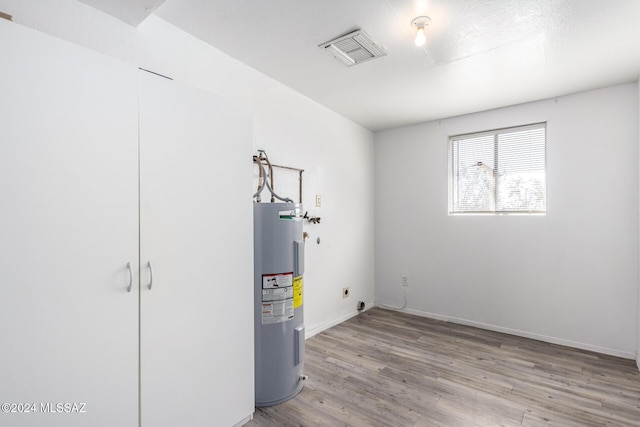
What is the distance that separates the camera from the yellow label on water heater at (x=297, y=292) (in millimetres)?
2297

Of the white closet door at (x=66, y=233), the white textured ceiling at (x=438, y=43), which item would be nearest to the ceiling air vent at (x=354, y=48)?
the white textured ceiling at (x=438, y=43)

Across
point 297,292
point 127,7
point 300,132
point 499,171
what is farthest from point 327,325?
point 127,7

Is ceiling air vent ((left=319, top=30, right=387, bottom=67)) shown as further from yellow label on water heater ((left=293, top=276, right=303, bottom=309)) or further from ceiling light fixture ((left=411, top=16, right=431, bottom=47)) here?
yellow label on water heater ((left=293, top=276, right=303, bottom=309))

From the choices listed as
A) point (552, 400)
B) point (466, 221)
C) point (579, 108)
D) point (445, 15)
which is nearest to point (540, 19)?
point (445, 15)

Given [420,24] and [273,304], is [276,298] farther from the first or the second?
[420,24]

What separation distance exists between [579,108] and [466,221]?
1.57 metres

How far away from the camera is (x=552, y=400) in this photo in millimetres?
2217

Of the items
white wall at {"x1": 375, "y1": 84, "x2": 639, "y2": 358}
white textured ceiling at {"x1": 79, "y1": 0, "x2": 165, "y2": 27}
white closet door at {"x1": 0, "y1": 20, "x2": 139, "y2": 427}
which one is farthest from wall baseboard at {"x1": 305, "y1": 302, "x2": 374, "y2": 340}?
white textured ceiling at {"x1": 79, "y1": 0, "x2": 165, "y2": 27}

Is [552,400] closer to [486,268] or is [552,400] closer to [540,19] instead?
[486,268]

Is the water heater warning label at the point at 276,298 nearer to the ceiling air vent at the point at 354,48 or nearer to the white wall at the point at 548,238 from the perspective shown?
the ceiling air vent at the point at 354,48

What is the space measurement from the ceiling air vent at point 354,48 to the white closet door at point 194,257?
871 mm

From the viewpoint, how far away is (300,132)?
328cm

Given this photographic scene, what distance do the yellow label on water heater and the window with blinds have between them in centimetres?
249

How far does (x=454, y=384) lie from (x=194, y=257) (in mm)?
2179
